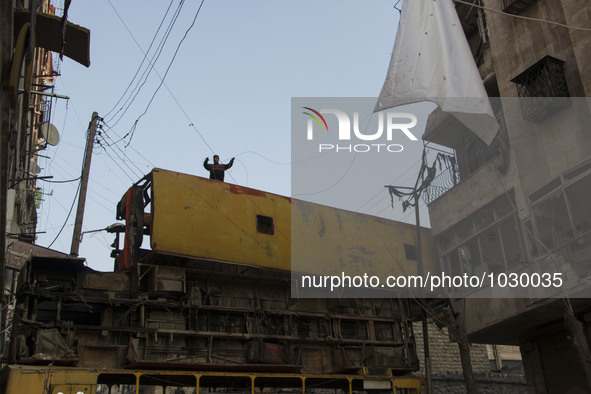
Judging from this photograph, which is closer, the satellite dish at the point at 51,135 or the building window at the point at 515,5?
the building window at the point at 515,5

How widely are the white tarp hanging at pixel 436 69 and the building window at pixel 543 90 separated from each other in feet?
8.96

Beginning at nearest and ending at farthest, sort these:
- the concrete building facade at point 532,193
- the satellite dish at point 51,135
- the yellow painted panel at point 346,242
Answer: the concrete building facade at point 532,193 → the yellow painted panel at point 346,242 → the satellite dish at point 51,135

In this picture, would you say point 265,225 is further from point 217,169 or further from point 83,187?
point 83,187

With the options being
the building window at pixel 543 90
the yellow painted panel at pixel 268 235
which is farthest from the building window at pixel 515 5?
the yellow painted panel at pixel 268 235

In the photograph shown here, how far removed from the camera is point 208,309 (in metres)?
13.8

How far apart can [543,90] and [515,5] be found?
3322mm

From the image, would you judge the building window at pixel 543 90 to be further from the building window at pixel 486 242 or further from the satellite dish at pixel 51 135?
the satellite dish at pixel 51 135

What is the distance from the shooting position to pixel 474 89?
537 inches

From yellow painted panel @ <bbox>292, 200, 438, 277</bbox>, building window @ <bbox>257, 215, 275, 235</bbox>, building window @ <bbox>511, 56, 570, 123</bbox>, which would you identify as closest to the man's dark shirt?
building window @ <bbox>257, 215, 275, 235</bbox>

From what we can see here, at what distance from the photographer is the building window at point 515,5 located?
17375 millimetres

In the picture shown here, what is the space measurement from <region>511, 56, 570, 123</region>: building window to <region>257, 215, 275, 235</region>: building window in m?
8.06

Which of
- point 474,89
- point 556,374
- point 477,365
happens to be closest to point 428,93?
point 474,89

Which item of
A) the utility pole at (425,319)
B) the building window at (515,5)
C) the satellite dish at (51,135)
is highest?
the building window at (515,5)

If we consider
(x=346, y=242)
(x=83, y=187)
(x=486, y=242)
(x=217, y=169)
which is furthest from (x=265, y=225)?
(x=486, y=242)
